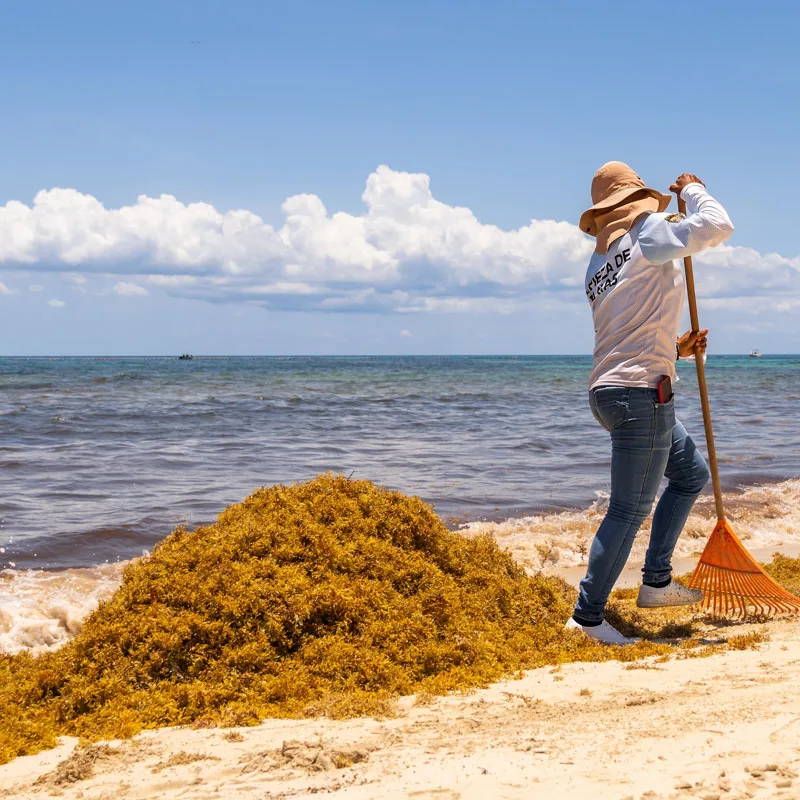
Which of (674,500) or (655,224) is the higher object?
(655,224)

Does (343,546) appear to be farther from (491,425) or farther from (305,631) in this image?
(491,425)

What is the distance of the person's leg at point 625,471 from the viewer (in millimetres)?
3623

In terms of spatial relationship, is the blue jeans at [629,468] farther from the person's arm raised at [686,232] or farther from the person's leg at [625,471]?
the person's arm raised at [686,232]

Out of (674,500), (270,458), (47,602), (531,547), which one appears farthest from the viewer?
(270,458)

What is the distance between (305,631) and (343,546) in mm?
527

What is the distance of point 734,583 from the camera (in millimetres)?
4270

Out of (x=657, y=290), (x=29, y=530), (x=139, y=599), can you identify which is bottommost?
(x=29, y=530)

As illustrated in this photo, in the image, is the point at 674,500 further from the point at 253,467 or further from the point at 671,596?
the point at 253,467

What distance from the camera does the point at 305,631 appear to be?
3457mm

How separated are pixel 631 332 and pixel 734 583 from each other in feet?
5.36

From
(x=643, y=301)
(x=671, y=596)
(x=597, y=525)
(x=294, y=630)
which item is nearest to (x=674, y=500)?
(x=671, y=596)

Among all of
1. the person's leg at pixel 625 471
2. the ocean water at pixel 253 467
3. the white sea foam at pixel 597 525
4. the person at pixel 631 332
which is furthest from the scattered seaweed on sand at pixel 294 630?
the white sea foam at pixel 597 525

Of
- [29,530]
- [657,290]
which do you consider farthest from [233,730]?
[29,530]

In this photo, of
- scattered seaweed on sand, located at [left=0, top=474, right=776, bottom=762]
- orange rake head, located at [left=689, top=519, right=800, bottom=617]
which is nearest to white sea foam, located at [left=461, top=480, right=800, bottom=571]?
orange rake head, located at [left=689, top=519, right=800, bottom=617]
